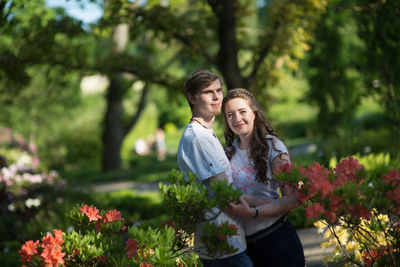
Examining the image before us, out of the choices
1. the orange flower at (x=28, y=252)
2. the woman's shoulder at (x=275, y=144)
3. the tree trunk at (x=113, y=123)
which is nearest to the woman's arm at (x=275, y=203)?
the woman's shoulder at (x=275, y=144)

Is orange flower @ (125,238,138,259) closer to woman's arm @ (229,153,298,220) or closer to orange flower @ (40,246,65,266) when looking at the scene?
orange flower @ (40,246,65,266)

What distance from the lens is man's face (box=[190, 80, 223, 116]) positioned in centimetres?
246

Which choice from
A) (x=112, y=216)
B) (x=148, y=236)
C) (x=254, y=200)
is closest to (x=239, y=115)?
(x=254, y=200)

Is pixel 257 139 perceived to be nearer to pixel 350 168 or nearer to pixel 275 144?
pixel 275 144

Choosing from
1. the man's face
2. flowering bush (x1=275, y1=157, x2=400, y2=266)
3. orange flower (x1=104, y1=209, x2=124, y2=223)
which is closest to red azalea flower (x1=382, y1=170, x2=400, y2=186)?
flowering bush (x1=275, y1=157, x2=400, y2=266)

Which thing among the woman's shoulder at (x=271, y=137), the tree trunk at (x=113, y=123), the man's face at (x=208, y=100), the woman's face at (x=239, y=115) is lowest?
the woman's shoulder at (x=271, y=137)

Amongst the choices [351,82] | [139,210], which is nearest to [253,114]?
[139,210]

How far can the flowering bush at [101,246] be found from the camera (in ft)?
7.36

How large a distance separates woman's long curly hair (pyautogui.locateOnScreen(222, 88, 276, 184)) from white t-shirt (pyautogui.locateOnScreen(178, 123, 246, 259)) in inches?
9.0

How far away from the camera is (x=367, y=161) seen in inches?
307

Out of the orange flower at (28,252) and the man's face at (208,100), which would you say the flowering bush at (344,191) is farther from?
the orange flower at (28,252)

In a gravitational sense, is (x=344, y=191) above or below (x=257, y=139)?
below

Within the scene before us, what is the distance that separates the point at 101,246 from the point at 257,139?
1157mm

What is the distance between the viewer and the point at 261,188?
2574 millimetres
